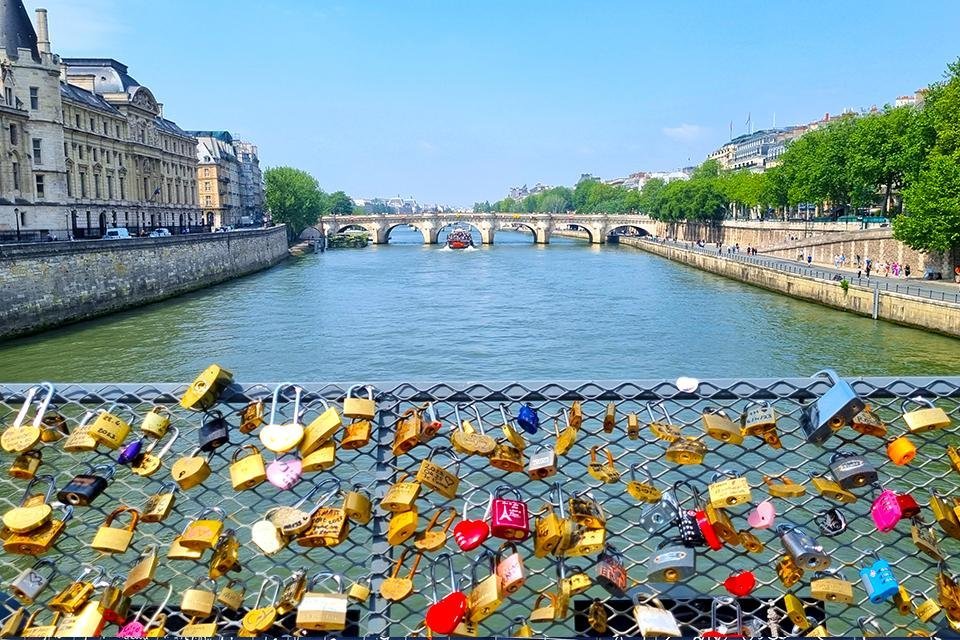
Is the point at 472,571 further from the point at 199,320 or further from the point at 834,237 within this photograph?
the point at 834,237

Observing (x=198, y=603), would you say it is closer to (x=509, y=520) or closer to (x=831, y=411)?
(x=509, y=520)

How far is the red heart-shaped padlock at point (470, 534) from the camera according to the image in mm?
2227

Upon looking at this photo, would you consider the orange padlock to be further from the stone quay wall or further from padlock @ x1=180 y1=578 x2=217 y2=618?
the stone quay wall

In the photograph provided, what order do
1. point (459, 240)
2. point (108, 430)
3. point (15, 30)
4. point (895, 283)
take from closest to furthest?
point (108, 430) < point (895, 283) < point (15, 30) < point (459, 240)

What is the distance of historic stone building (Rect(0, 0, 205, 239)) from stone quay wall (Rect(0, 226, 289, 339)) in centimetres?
225

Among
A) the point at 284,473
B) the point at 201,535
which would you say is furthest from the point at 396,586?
the point at 201,535

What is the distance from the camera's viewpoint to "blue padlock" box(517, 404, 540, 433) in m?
2.44

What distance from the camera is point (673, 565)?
2.30 m

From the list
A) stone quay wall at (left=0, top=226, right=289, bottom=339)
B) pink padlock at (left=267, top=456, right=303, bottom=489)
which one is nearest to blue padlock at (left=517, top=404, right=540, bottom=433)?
pink padlock at (left=267, top=456, right=303, bottom=489)

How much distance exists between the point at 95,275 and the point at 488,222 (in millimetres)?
61230

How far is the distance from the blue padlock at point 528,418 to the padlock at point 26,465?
4.85 ft

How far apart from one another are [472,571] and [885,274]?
117ft

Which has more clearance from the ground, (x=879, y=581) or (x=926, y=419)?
(x=926, y=419)

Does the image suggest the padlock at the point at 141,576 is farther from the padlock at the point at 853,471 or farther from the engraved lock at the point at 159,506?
the padlock at the point at 853,471
